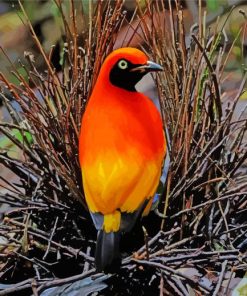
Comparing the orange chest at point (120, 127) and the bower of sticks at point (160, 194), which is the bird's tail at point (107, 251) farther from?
the orange chest at point (120, 127)

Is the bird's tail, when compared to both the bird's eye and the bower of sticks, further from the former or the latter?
the bird's eye

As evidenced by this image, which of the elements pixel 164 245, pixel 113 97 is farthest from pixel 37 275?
pixel 113 97

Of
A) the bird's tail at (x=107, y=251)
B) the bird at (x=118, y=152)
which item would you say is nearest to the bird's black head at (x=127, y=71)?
the bird at (x=118, y=152)

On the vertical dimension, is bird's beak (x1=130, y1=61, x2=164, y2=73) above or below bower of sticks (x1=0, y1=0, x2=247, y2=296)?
above

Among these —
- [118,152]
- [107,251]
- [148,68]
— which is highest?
[148,68]

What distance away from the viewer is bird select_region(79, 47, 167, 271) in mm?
1074

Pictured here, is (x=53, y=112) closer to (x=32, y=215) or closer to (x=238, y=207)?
(x=32, y=215)

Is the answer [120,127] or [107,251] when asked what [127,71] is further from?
[107,251]

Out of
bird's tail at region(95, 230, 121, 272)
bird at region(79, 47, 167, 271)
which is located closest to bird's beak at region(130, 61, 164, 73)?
bird at region(79, 47, 167, 271)

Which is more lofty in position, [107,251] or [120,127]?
[120,127]

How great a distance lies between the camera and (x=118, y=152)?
1.08 m

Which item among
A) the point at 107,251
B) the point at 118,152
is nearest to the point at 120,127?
the point at 118,152

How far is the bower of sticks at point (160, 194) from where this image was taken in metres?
1.10

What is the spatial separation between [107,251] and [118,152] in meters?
0.15
